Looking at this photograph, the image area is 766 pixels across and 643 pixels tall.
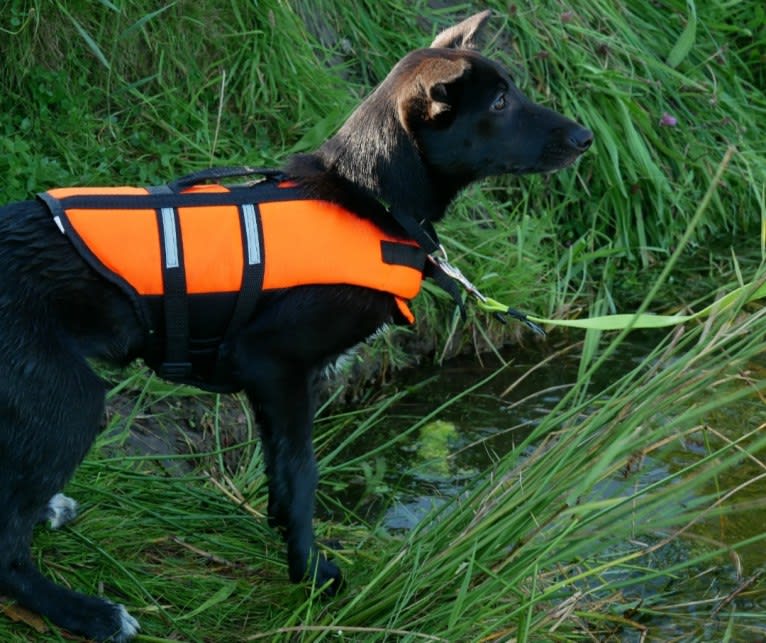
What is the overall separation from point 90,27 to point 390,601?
311 cm

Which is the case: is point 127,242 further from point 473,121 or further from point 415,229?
point 473,121

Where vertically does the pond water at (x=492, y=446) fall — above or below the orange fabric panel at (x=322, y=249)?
below

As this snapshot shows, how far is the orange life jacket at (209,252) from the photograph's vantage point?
297cm

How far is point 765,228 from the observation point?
2740 millimetres

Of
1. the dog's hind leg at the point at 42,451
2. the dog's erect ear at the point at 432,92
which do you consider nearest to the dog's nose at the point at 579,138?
the dog's erect ear at the point at 432,92

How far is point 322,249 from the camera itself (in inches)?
124

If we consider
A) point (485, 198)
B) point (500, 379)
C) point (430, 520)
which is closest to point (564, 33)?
point (485, 198)

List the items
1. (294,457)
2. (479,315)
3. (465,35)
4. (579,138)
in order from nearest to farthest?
1. (294,457)
2. (579,138)
3. (465,35)
4. (479,315)

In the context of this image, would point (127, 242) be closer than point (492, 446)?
Yes

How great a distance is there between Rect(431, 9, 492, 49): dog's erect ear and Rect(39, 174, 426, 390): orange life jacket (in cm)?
79

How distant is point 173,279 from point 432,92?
836mm

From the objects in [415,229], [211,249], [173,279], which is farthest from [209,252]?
[415,229]

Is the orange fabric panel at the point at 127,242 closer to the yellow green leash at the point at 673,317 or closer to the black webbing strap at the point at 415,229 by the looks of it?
the black webbing strap at the point at 415,229

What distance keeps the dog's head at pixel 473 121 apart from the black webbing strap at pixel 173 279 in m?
0.70
